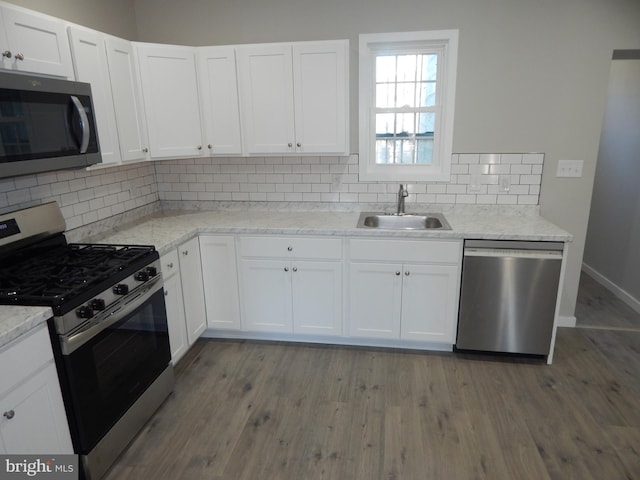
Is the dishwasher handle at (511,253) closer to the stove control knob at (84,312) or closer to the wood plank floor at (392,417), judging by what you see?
the wood plank floor at (392,417)

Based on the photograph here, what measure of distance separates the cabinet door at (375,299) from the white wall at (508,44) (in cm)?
112

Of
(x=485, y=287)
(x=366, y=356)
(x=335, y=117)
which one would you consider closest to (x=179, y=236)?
(x=335, y=117)

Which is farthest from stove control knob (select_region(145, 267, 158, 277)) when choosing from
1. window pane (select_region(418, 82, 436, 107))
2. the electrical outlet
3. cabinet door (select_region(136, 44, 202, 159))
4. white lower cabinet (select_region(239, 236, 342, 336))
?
the electrical outlet

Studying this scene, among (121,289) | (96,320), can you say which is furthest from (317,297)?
(96,320)

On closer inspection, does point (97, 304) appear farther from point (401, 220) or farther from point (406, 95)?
point (406, 95)

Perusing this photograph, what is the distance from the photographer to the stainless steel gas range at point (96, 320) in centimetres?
172

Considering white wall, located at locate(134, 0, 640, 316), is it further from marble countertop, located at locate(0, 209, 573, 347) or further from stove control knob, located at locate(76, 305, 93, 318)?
stove control knob, located at locate(76, 305, 93, 318)

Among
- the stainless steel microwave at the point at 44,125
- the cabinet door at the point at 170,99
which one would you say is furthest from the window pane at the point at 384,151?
the stainless steel microwave at the point at 44,125

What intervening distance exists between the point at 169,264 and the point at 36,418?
114cm

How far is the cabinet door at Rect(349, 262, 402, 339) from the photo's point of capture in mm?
2871

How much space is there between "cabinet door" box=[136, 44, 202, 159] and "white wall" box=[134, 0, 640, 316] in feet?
1.55

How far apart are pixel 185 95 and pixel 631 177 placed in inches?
→ 153

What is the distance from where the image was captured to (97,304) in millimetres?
1828

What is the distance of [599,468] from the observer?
77.5 inches
